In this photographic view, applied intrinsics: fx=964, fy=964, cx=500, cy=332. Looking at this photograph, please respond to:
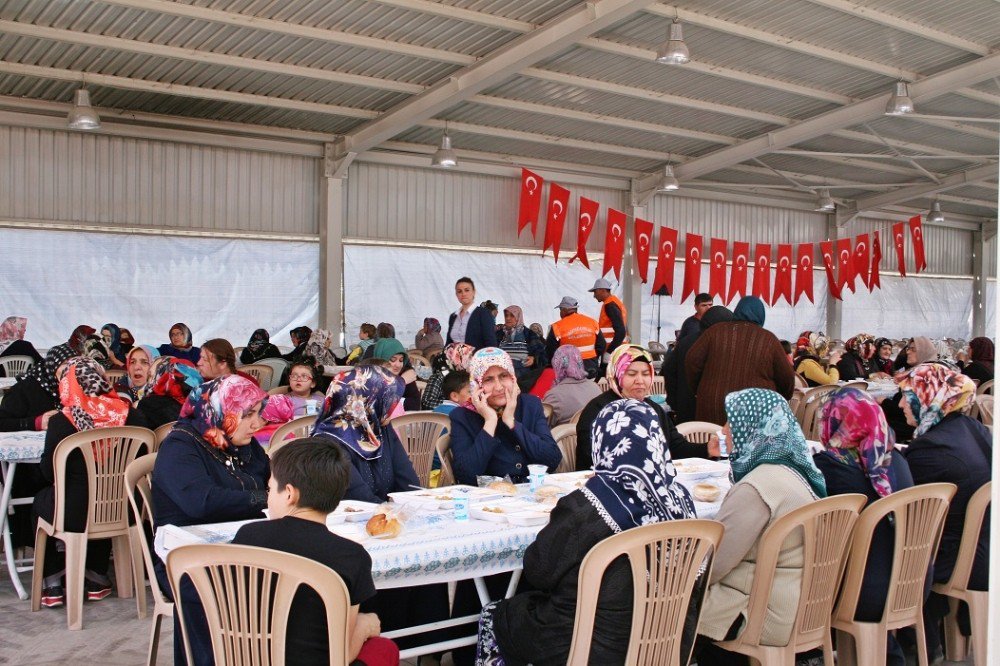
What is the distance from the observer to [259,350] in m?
9.92

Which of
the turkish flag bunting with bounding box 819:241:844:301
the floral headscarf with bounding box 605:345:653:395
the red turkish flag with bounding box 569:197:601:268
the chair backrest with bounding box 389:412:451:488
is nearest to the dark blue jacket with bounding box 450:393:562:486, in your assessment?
the floral headscarf with bounding box 605:345:653:395

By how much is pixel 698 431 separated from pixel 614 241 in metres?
8.75

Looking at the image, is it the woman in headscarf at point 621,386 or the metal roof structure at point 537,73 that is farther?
the metal roof structure at point 537,73

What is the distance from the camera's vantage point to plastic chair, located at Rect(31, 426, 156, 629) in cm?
419

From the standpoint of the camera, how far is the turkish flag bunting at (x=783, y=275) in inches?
609

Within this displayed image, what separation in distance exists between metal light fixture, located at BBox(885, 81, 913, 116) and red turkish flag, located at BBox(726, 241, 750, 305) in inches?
196

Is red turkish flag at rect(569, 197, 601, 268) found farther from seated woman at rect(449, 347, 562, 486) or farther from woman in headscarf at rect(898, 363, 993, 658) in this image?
woman in headscarf at rect(898, 363, 993, 658)

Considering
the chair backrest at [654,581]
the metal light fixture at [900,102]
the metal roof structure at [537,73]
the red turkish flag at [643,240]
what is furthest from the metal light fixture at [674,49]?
the red turkish flag at [643,240]

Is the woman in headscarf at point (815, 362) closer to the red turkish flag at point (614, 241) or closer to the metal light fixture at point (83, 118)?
the red turkish flag at point (614, 241)

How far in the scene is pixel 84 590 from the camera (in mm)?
4539

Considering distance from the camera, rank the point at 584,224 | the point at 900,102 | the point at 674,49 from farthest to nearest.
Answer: the point at 584,224, the point at 900,102, the point at 674,49

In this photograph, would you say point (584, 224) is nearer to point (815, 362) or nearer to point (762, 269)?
point (762, 269)

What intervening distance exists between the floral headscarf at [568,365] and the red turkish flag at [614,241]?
7.62 meters

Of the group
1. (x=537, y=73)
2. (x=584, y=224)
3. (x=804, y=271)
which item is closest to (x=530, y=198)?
(x=584, y=224)
